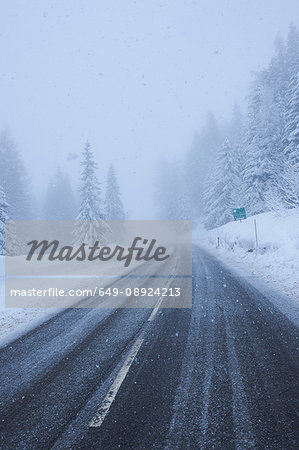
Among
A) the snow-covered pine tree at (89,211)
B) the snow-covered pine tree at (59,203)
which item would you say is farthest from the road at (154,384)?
the snow-covered pine tree at (59,203)

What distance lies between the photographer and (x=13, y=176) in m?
36.6

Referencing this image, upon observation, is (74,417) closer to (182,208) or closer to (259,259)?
(259,259)

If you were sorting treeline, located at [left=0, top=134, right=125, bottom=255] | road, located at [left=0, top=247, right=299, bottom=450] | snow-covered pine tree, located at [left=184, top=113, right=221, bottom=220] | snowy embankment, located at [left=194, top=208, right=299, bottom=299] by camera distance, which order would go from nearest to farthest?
road, located at [left=0, top=247, right=299, bottom=450] < snowy embankment, located at [left=194, top=208, right=299, bottom=299] < treeline, located at [left=0, top=134, right=125, bottom=255] < snow-covered pine tree, located at [left=184, top=113, right=221, bottom=220]

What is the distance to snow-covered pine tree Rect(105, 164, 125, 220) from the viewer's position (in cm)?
3994

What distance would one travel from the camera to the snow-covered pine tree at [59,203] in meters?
43.6

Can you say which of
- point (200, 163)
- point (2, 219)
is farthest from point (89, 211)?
point (200, 163)

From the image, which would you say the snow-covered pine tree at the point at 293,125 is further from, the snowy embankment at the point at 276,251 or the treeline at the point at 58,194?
the treeline at the point at 58,194

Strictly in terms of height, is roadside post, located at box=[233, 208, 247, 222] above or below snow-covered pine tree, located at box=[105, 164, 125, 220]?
below

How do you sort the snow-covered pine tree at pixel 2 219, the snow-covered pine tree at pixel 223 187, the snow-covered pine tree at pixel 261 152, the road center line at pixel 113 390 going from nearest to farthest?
1. the road center line at pixel 113 390
2. the snow-covered pine tree at pixel 2 219
3. the snow-covered pine tree at pixel 261 152
4. the snow-covered pine tree at pixel 223 187

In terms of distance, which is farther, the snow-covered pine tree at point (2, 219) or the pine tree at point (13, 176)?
the pine tree at point (13, 176)

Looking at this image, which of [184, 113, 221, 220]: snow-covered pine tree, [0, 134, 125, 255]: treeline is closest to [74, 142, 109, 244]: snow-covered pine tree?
[0, 134, 125, 255]: treeline

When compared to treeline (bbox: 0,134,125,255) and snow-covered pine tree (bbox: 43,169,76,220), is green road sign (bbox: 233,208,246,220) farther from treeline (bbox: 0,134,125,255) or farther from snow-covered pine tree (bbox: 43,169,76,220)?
snow-covered pine tree (bbox: 43,169,76,220)

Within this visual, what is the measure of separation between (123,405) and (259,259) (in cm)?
1199

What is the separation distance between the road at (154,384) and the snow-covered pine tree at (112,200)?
1369 inches
